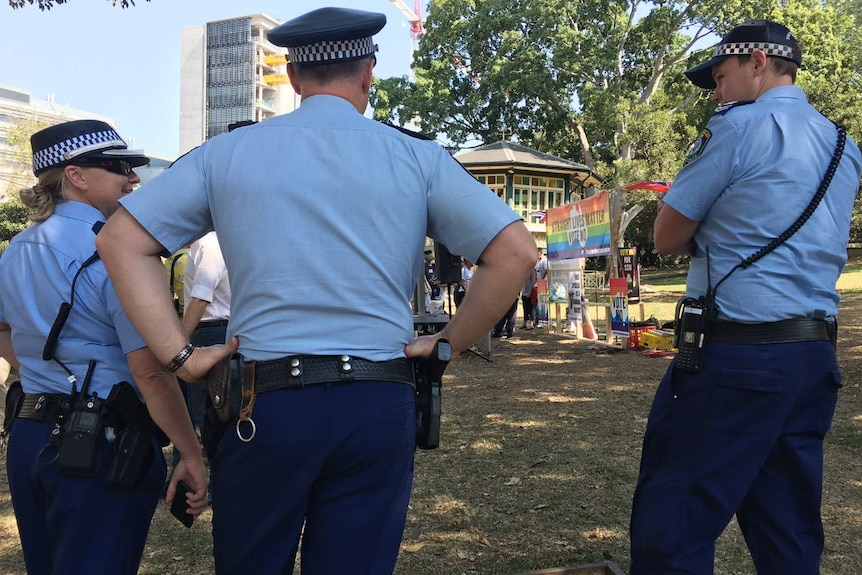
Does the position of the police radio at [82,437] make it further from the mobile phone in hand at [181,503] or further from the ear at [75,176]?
the ear at [75,176]

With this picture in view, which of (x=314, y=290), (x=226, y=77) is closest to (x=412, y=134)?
(x=314, y=290)

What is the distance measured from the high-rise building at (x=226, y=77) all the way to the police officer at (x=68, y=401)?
119 m

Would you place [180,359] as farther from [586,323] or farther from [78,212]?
[586,323]

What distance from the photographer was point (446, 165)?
1686 mm

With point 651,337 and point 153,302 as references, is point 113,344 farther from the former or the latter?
point 651,337

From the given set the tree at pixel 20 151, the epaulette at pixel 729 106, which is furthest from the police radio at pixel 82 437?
the tree at pixel 20 151

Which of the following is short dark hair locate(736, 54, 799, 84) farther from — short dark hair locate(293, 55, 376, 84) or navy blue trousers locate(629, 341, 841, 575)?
short dark hair locate(293, 55, 376, 84)

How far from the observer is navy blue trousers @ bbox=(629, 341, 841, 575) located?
85.0 inches

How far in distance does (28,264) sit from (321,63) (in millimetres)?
1081

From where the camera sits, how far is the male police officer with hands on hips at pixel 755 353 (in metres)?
2.17

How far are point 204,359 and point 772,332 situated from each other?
172 centimetres

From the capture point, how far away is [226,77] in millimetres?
118188

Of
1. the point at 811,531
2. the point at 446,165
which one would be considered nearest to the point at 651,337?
the point at 811,531

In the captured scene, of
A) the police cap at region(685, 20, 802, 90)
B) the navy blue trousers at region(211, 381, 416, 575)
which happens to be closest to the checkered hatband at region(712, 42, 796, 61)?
the police cap at region(685, 20, 802, 90)
